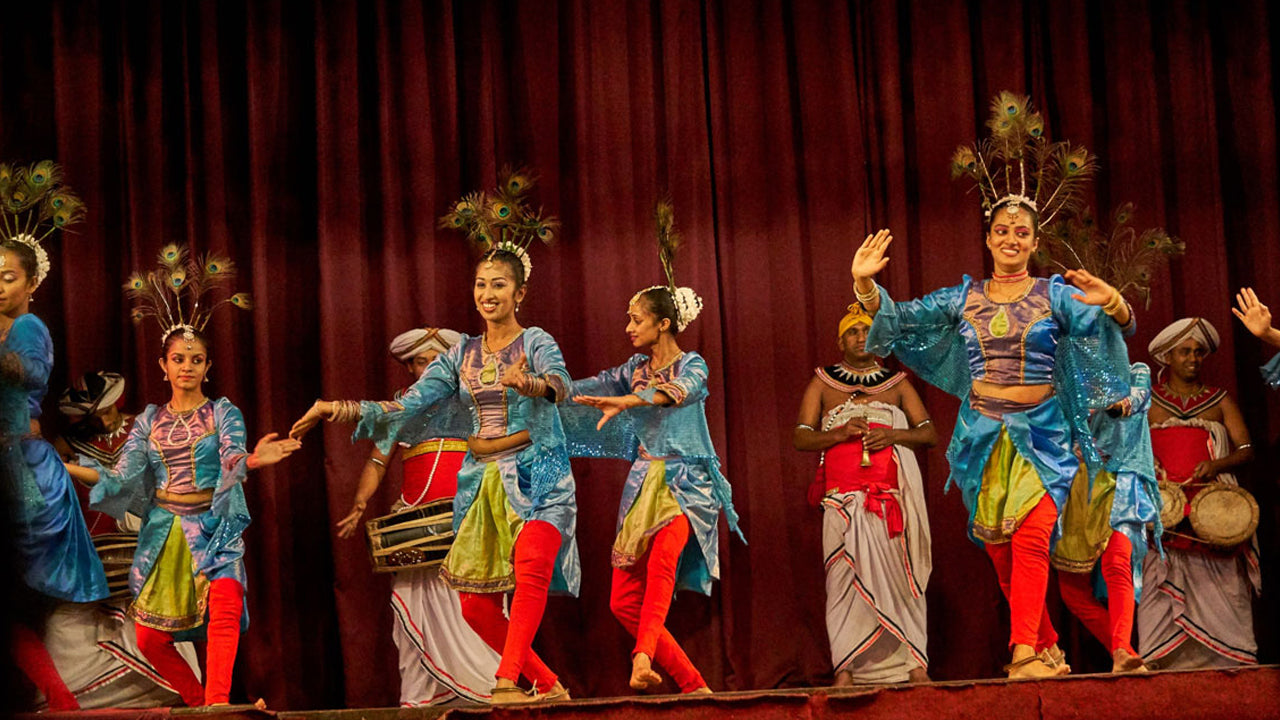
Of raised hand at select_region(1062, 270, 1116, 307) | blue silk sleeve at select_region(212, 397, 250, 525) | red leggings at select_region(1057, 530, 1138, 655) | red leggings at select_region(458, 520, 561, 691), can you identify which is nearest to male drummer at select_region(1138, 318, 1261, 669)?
red leggings at select_region(1057, 530, 1138, 655)

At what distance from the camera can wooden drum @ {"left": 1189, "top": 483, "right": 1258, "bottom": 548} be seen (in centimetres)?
576

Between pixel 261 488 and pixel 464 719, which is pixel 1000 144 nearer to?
pixel 464 719

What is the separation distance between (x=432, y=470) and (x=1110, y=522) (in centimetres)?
271

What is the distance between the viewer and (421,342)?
6.02 m

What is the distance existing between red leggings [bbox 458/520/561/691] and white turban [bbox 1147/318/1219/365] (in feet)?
9.78

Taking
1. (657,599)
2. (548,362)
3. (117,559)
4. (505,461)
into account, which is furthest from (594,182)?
(117,559)

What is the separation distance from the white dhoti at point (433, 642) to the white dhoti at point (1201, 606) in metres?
2.85

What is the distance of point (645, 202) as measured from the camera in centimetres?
674

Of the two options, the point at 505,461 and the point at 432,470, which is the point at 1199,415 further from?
the point at 432,470

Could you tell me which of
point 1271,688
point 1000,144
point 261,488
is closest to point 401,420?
point 261,488

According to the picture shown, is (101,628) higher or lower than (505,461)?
lower

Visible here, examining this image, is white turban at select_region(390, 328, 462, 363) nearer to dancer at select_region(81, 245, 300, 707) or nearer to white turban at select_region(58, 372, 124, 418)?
dancer at select_region(81, 245, 300, 707)

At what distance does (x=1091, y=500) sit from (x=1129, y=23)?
286 cm

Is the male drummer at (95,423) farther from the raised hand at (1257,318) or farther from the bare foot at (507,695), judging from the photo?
the raised hand at (1257,318)
